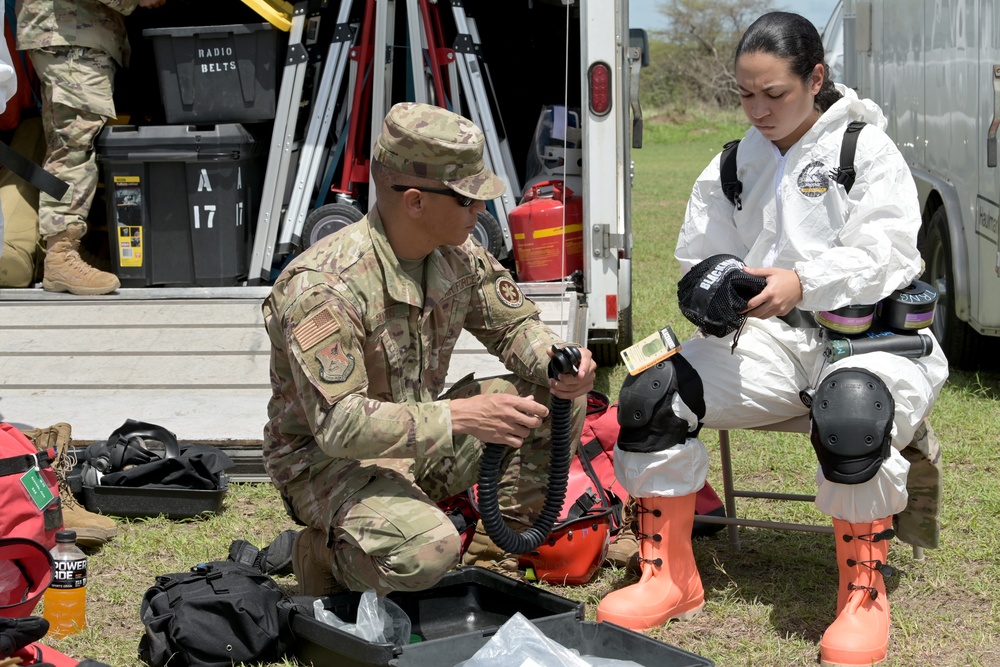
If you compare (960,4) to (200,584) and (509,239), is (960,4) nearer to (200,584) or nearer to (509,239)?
(509,239)

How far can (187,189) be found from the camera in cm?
651

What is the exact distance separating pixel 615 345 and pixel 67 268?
2821mm

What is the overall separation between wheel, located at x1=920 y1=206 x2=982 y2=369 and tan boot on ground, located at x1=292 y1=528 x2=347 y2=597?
156 inches

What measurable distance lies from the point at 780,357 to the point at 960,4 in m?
3.23

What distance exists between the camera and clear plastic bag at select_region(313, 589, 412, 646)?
2.98 m

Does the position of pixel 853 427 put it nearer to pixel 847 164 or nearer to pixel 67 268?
pixel 847 164

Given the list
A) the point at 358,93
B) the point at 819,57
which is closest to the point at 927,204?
the point at 358,93

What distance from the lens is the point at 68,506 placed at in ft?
13.8

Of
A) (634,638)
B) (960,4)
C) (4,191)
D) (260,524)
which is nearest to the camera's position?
(634,638)

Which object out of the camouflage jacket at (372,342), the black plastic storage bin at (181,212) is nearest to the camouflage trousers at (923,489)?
the camouflage jacket at (372,342)

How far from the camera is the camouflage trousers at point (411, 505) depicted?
9.94 feet

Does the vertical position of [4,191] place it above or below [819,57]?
below

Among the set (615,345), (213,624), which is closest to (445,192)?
(213,624)

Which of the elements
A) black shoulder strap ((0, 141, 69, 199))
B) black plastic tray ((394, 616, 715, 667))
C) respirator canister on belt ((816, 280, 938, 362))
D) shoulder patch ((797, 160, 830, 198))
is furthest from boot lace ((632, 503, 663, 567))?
black shoulder strap ((0, 141, 69, 199))
